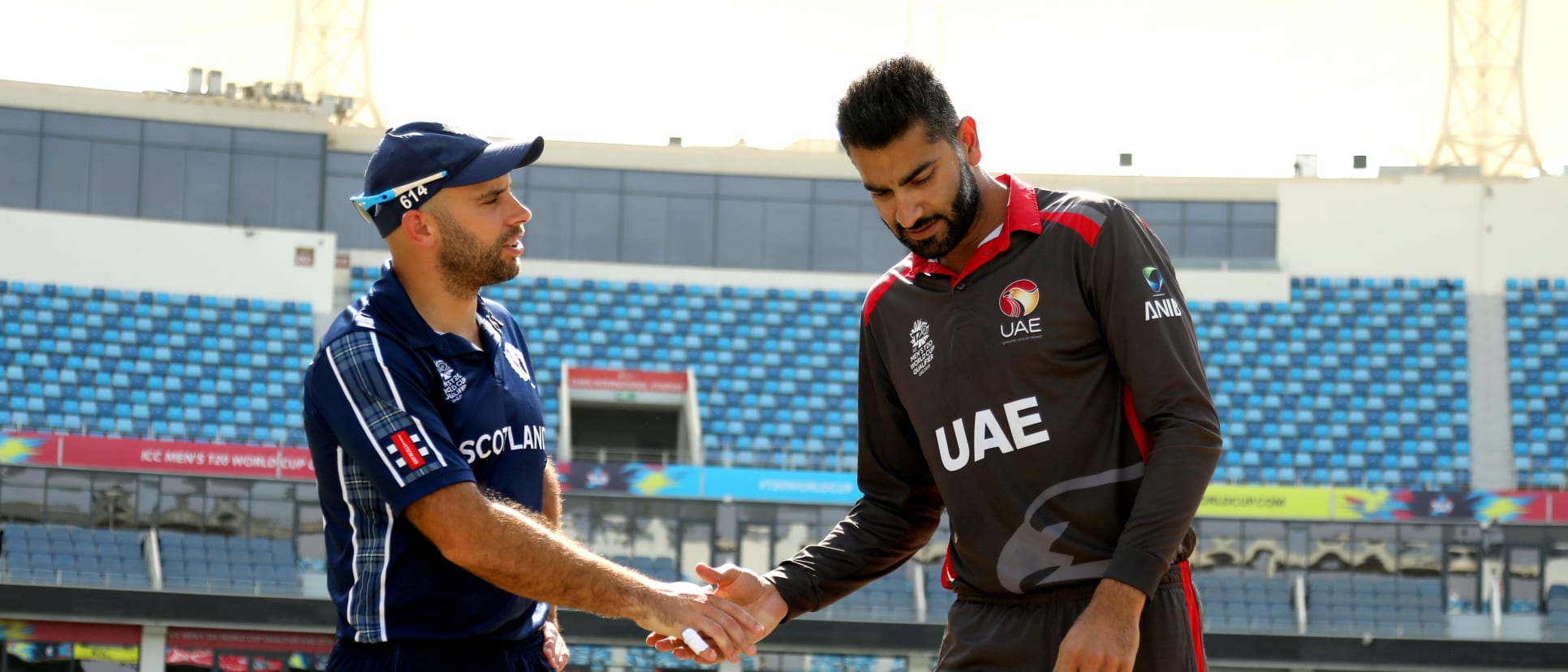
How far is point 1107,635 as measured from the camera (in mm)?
2957

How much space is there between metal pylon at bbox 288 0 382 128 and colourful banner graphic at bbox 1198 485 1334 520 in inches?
843

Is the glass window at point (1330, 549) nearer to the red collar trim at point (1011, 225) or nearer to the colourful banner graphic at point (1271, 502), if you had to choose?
the colourful banner graphic at point (1271, 502)

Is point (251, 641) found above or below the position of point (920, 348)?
below

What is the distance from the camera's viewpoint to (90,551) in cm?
2302

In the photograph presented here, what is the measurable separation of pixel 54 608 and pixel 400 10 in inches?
778

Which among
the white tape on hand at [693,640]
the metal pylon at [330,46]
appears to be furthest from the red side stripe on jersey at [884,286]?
the metal pylon at [330,46]

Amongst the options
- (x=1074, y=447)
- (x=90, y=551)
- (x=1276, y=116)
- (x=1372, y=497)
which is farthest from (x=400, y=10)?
(x=1074, y=447)

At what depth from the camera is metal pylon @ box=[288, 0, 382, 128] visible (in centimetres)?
3622

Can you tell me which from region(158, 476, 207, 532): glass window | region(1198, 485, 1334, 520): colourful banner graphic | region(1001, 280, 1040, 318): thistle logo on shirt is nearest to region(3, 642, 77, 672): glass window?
region(158, 476, 207, 532): glass window

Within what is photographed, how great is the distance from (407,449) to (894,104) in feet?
4.20

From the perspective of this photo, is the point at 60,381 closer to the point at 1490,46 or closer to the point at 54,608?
the point at 54,608

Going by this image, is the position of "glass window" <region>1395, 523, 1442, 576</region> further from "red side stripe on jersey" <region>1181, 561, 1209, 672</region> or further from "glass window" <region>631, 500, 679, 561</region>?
"red side stripe on jersey" <region>1181, 561, 1209, 672</region>

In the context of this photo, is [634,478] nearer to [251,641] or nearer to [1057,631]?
[251,641]

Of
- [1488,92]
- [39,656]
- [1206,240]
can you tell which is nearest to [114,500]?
[39,656]
